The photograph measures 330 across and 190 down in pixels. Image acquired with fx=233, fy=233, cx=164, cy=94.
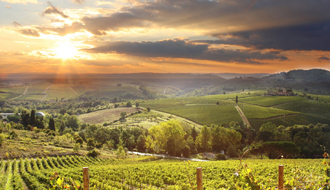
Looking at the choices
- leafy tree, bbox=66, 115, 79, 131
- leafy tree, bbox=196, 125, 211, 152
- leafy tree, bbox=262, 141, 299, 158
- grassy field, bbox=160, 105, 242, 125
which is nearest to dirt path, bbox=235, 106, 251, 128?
grassy field, bbox=160, 105, 242, 125

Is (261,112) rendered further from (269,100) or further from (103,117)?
(103,117)

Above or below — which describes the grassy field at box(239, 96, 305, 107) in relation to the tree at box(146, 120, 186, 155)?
above

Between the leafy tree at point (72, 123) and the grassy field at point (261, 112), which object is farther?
the leafy tree at point (72, 123)

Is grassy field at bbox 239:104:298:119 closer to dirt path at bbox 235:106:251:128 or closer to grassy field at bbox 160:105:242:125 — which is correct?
dirt path at bbox 235:106:251:128

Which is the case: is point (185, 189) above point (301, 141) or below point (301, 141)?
above

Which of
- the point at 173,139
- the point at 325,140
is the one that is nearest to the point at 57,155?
the point at 173,139

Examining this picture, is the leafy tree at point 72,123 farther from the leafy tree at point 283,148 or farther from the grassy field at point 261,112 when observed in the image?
the leafy tree at point 283,148

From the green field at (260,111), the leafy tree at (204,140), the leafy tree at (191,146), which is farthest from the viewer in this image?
the green field at (260,111)

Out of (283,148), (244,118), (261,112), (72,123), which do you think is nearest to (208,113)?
(244,118)

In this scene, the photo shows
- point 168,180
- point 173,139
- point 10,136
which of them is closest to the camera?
point 168,180

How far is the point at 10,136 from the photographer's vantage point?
51.9 metres

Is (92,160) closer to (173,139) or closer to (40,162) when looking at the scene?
(40,162)

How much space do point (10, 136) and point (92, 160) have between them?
2256 cm

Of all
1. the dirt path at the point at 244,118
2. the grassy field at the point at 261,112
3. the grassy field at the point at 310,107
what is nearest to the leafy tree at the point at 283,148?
the dirt path at the point at 244,118
